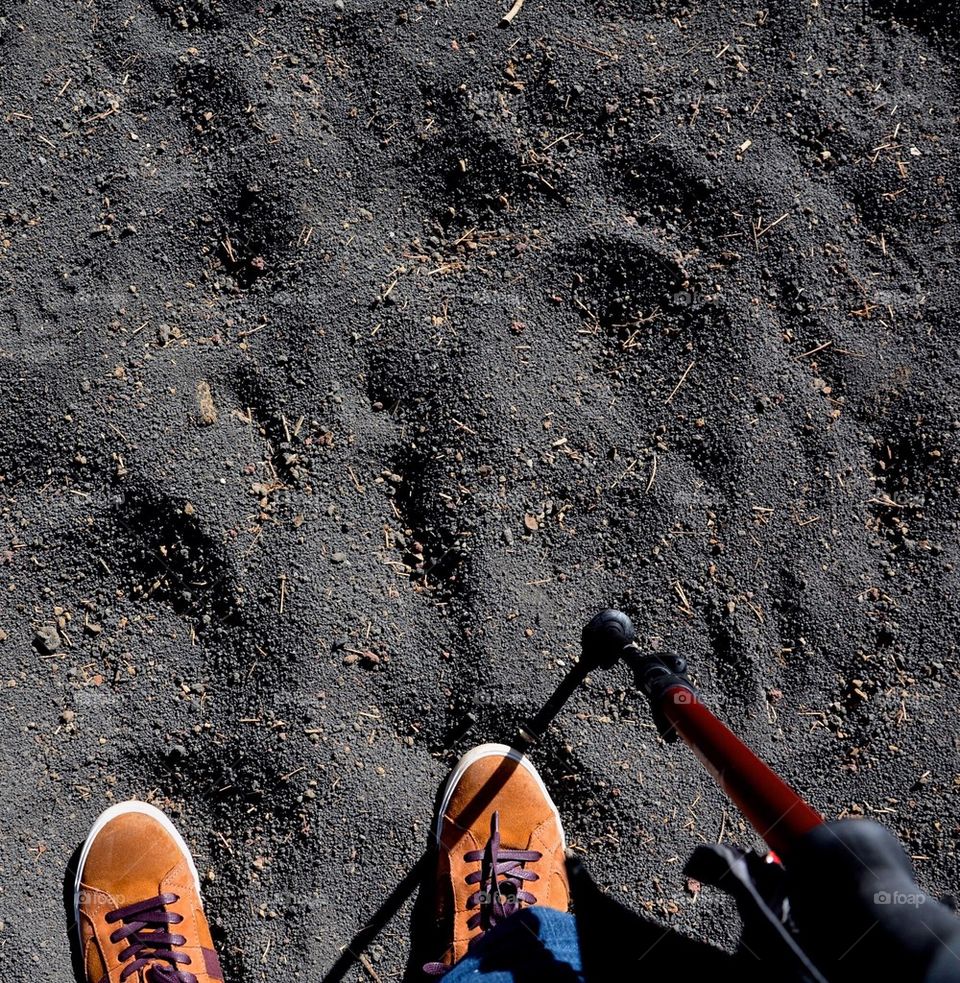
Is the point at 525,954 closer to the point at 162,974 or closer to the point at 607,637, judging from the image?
the point at 607,637

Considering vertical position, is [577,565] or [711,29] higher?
[711,29]

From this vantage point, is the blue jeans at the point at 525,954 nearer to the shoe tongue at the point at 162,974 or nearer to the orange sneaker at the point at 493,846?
the orange sneaker at the point at 493,846

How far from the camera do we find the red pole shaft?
1.31 meters

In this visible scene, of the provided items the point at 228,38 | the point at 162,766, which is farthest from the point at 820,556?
the point at 228,38

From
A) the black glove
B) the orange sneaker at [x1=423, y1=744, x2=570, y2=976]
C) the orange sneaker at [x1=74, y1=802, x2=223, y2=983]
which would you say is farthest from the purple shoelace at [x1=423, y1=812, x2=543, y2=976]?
the black glove

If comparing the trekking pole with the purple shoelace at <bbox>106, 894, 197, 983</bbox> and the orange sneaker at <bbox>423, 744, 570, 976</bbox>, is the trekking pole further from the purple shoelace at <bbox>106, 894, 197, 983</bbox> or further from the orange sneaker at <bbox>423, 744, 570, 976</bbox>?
the purple shoelace at <bbox>106, 894, 197, 983</bbox>

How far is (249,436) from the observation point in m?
2.35

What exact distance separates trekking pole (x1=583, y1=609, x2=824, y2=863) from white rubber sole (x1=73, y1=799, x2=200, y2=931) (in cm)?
131

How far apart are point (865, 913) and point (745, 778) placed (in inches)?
11.3

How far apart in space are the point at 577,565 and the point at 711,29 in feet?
5.72

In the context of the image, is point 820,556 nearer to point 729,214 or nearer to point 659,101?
point 729,214

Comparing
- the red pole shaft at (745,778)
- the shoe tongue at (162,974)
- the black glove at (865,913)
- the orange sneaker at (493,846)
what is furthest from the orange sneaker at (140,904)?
the black glove at (865,913)

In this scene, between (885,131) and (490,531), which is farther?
(885,131)

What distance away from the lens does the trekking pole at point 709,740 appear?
4.33ft
